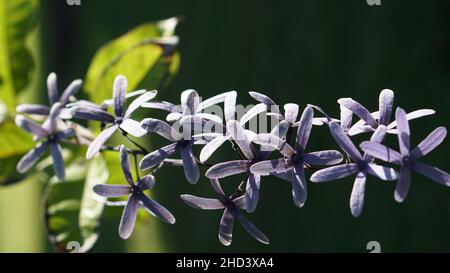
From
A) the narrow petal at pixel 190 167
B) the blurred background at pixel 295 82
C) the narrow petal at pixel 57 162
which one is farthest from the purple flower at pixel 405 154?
the blurred background at pixel 295 82

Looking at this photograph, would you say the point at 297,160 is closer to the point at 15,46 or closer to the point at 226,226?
the point at 226,226

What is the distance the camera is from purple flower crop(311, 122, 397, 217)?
0.37 meters

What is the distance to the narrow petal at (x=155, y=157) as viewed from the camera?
0.39m

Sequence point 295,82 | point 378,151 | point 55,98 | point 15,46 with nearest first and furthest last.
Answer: point 378,151 → point 55,98 → point 15,46 → point 295,82

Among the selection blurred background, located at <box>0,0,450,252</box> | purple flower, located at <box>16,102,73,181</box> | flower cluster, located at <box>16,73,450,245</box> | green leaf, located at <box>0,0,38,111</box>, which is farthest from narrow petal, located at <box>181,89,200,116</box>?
blurred background, located at <box>0,0,450,252</box>

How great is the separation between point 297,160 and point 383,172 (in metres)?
0.05

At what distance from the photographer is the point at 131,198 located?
42cm

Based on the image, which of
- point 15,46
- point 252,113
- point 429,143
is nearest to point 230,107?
point 252,113

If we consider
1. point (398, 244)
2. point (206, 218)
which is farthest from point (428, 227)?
point (206, 218)

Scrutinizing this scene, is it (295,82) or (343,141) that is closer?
(343,141)

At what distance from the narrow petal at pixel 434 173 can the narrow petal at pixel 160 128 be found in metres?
0.15

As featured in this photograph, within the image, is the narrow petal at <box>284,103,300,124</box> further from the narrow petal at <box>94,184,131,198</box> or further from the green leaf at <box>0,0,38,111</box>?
the green leaf at <box>0,0,38,111</box>

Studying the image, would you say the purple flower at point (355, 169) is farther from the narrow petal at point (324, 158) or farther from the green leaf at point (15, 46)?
the green leaf at point (15, 46)

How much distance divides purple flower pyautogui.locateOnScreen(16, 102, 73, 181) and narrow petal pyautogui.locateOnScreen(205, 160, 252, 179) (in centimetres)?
12
